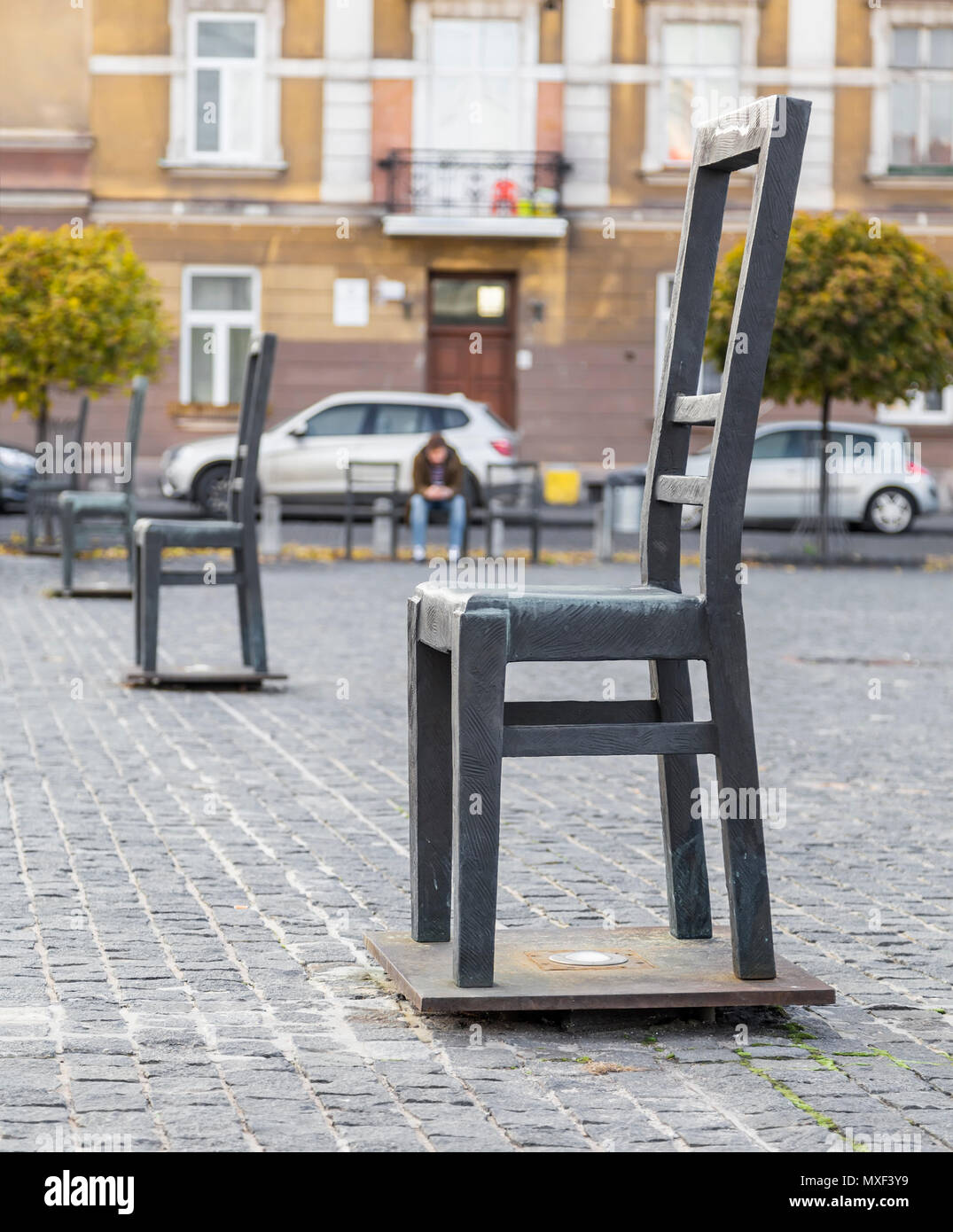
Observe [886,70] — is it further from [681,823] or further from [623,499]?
[681,823]

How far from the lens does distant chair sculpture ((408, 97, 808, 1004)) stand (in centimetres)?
402

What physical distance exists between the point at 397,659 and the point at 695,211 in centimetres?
757

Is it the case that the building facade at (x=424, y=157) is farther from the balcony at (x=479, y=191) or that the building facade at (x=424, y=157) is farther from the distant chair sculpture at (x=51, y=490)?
the distant chair sculpture at (x=51, y=490)

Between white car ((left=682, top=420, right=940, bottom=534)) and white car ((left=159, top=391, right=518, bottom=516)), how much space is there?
2.92 meters

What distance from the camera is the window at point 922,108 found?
1260 inches

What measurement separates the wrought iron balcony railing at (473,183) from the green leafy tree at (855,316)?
9159 mm

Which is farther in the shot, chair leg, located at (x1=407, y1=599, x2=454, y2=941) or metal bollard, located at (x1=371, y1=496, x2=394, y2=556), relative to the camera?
metal bollard, located at (x1=371, y1=496, x2=394, y2=556)

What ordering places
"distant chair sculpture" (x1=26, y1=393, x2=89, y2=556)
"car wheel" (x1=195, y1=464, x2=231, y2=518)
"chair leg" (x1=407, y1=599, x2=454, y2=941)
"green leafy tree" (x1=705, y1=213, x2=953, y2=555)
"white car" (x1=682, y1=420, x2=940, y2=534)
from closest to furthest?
"chair leg" (x1=407, y1=599, x2=454, y2=941)
"distant chair sculpture" (x1=26, y1=393, x2=89, y2=556)
"green leafy tree" (x1=705, y1=213, x2=953, y2=555)
"white car" (x1=682, y1=420, x2=940, y2=534)
"car wheel" (x1=195, y1=464, x2=231, y2=518)

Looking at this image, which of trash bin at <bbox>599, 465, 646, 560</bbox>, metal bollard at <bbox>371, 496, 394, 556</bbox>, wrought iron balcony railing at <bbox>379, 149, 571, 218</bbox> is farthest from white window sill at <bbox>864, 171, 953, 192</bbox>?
metal bollard at <bbox>371, 496, 394, 556</bbox>

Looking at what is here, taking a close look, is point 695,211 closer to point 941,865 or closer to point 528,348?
point 941,865

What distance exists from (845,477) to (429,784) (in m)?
23.3

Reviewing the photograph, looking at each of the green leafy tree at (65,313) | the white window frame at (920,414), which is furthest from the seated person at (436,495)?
the white window frame at (920,414)

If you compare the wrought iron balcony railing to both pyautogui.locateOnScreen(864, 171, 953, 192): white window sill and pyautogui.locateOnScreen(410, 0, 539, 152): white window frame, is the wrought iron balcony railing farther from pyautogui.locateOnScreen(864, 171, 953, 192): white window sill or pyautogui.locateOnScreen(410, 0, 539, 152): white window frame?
pyautogui.locateOnScreen(864, 171, 953, 192): white window sill

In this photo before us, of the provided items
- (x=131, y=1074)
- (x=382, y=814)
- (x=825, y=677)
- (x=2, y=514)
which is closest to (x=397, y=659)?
(x=825, y=677)
